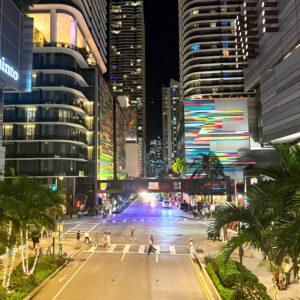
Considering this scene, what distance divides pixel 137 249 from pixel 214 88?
2561 inches

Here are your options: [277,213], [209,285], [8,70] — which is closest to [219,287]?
[209,285]

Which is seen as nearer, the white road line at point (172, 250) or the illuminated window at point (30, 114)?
the white road line at point (172, 250)

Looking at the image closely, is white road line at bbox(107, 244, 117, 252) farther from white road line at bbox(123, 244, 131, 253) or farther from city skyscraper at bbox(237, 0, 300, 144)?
city skyscraper at bbox(237, 0, 300, 144)

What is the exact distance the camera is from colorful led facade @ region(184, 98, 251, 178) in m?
76.3

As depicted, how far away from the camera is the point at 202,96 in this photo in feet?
271

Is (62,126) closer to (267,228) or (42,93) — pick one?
(42,93)

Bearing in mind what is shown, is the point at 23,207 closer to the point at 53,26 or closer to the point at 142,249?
the point at 142,249

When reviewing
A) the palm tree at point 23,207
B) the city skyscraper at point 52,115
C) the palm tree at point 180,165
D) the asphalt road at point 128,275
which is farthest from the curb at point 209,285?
the palm tree at point 180,165

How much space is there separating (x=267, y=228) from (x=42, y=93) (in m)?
55.0

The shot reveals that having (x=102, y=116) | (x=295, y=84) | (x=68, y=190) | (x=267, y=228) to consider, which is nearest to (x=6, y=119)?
(x=68, y=190)

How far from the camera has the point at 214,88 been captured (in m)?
81.7

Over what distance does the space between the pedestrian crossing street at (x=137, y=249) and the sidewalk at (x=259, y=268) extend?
1830 millimetres

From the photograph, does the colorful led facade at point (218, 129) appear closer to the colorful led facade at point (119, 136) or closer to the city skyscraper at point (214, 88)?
the city skyscraper at point (214, 88)

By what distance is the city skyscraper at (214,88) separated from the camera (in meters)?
76.6
